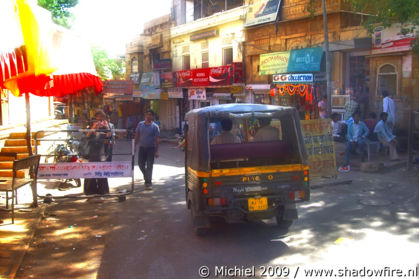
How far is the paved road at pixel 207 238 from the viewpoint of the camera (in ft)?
18.3

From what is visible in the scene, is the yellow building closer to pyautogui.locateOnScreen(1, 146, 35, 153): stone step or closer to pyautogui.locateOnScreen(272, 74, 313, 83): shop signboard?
pyautogui.locateOnScreen(272, 74, 313, 83): shop signboard

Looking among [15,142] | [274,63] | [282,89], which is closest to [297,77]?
[282,89]

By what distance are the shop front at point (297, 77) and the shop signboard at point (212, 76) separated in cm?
279

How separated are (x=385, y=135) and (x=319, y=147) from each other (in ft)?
11.0

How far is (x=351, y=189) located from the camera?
9852 mm

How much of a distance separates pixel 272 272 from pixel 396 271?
1431 mm

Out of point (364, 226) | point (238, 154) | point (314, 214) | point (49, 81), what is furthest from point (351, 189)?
point (49, 81)

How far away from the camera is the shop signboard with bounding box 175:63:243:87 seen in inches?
923

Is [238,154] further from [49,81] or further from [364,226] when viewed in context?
[49,81]

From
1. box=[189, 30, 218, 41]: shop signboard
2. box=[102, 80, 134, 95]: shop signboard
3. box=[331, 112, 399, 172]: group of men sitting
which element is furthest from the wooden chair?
box=[102, 80, 134, 95]: shop signboard

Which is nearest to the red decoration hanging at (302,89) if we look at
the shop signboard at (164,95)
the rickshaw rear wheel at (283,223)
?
the rickshaw rear wheel at (283,223)

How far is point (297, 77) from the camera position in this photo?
58.4 feet

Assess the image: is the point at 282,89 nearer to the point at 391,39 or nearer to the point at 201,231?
the point at 391,39

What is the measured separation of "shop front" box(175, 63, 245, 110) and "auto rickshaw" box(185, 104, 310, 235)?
1660cm
